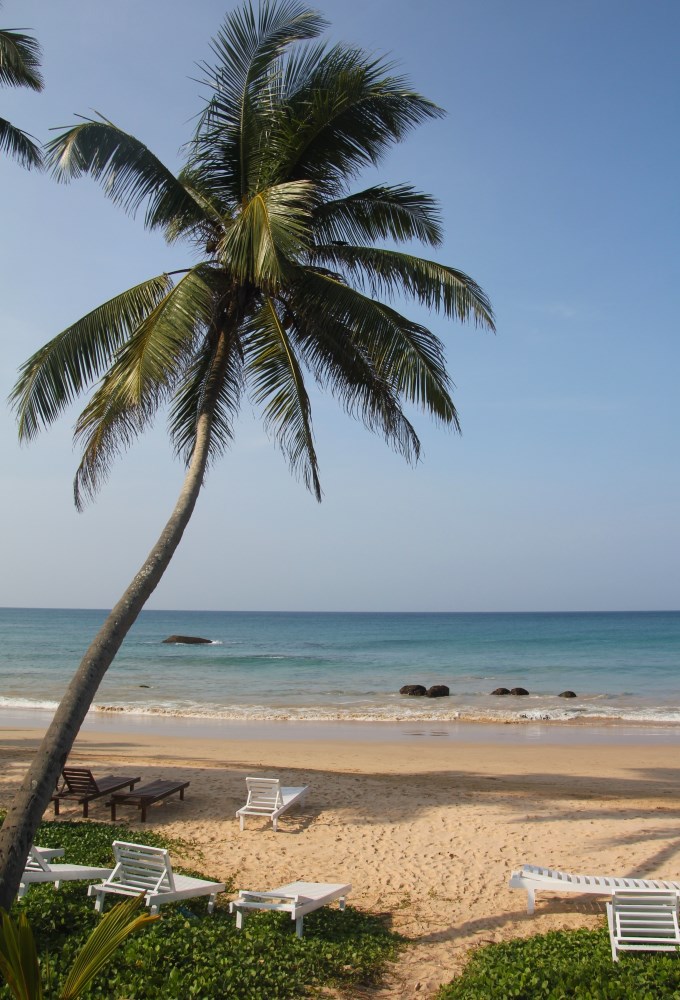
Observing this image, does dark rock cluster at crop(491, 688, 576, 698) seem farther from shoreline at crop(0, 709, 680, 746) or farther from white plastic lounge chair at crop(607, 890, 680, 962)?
white plastic lounge chair at crop(607, 890, 680, 962)

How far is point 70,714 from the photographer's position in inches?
203

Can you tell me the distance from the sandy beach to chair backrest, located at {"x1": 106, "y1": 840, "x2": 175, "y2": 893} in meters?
1.35

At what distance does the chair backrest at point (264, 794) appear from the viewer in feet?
30.4

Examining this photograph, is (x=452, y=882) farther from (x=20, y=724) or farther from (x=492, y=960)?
(x=20, y=724)

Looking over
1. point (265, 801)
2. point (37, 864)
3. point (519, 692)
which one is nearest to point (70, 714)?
point (37, 864)

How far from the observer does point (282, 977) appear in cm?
474

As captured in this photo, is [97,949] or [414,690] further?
[414,690]

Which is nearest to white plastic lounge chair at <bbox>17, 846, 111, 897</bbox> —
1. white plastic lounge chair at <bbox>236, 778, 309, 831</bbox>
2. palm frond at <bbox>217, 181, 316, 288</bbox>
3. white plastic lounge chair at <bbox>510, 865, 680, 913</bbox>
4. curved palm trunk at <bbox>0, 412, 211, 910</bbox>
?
curved palm trunk at <bbox>0, 412, 211, 910</bbox>

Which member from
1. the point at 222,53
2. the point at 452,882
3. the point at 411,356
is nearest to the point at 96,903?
the point at 452,882

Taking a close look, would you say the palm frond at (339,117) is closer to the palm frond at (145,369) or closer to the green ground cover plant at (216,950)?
the palm frond at (145,369)

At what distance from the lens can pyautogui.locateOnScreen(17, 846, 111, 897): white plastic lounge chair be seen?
6023 millimetres

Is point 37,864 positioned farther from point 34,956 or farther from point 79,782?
point 34,956

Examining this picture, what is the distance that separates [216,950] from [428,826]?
15.6 feet

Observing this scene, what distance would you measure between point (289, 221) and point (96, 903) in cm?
582
